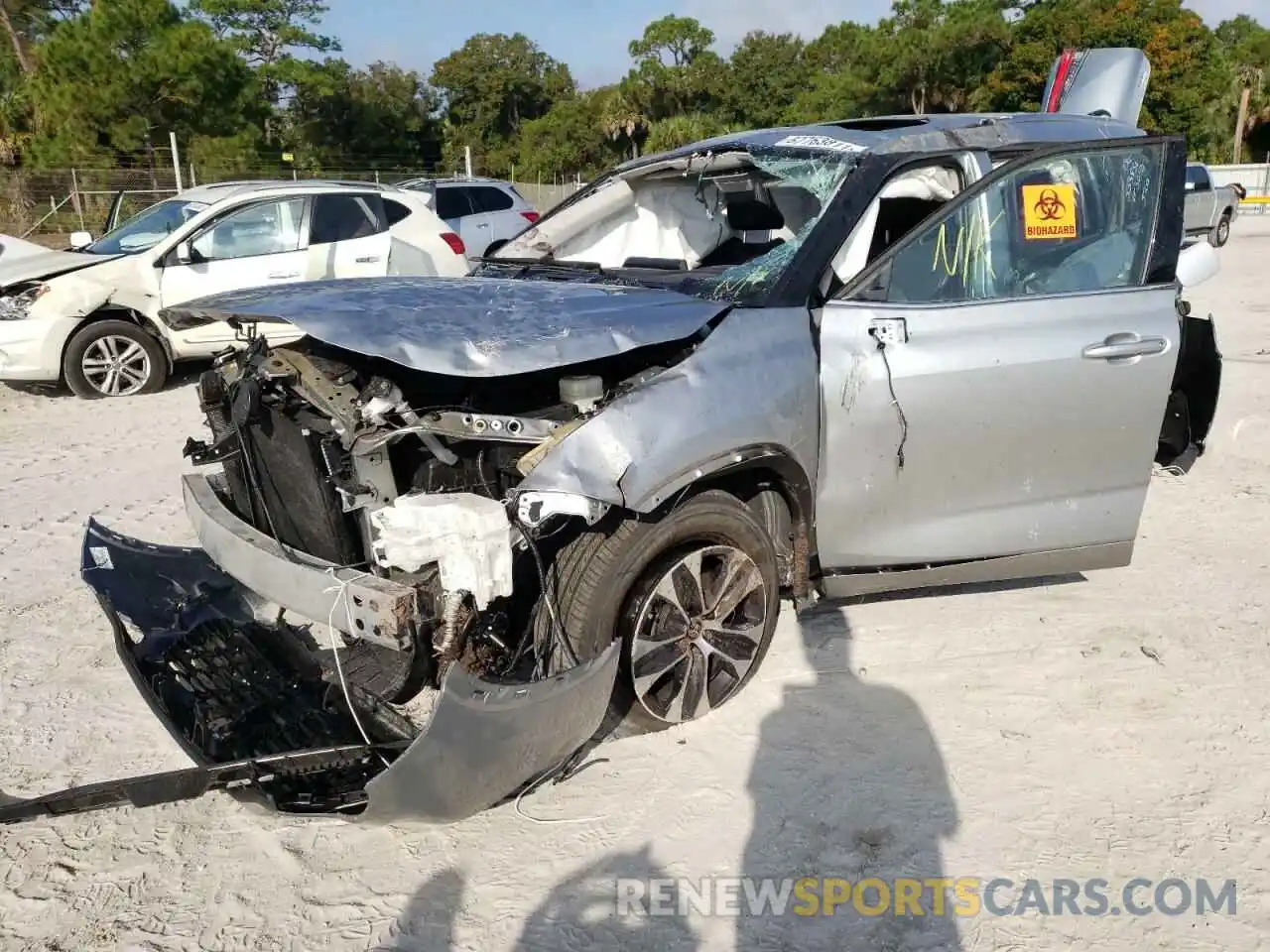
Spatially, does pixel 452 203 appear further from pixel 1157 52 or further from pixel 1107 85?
pixel 1157 52

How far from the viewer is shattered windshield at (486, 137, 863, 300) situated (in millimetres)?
3480

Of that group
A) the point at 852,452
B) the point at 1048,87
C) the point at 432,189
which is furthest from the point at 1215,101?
the point at 852,452

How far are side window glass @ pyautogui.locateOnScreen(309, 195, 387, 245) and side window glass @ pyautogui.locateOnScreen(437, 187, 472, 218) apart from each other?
3950 mm

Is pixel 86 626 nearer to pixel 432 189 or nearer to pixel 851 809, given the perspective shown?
pixel 851 809

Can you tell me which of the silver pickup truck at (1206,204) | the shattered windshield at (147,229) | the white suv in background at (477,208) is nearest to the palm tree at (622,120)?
the silver pickup truck at (1206,204)

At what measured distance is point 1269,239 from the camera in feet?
70.4

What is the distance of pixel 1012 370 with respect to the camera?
338 centimetres

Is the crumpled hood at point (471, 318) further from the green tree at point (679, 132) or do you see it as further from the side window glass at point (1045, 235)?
the green tree at point (679, 132)

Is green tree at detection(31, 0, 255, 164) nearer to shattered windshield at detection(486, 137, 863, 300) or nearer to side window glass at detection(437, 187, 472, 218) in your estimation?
side window glass at detection(437, 187, 472, 218)

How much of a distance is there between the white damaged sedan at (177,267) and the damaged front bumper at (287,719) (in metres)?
4.28

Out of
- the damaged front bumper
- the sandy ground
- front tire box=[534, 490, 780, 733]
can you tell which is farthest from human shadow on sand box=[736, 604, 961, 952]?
the damaged front bumper

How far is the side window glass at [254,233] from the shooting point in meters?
8.52

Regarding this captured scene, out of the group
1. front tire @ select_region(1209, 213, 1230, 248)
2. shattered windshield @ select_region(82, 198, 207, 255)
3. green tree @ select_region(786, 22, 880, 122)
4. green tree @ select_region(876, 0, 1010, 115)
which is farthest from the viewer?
green tree @ select_region(786, 22, 880, 122)

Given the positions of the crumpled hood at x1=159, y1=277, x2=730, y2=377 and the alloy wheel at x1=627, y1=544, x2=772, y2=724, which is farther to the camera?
the alloy wheel at x1=627, y1=544, x2=772, y2=724
